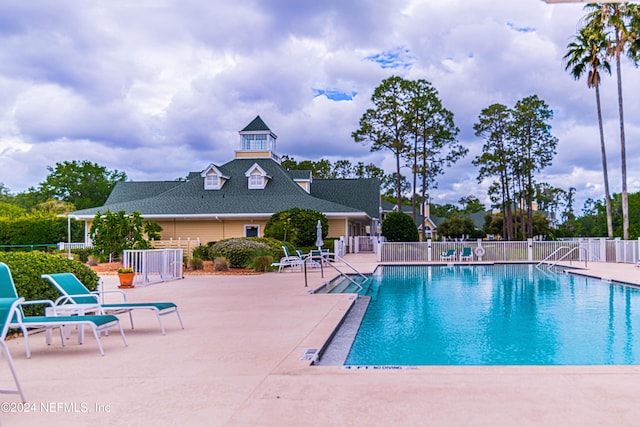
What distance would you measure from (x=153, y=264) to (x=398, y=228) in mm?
21576

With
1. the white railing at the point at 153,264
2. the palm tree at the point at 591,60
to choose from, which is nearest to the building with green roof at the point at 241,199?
the palm tree at the point at 591,60

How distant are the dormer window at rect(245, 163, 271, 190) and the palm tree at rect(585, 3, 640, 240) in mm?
→ 20653

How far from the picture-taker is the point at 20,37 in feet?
51.9

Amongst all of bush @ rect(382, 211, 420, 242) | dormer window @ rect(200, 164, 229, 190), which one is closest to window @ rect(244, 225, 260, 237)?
dormer window @ rect(200, 164, 229, 190)

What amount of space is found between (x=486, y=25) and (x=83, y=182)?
174 feet

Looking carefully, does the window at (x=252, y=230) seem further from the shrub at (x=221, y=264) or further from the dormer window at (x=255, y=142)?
the shrub at (x=221, y=264)

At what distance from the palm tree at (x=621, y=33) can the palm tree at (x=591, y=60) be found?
45 centimetres

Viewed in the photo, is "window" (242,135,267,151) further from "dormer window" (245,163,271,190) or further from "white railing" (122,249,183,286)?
"white railing" (122,249,183,286)

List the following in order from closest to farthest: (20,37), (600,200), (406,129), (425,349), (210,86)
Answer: (425,349), (20,37), (210,86), (406,129), (600,200)

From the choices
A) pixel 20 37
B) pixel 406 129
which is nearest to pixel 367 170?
pixel 406 129

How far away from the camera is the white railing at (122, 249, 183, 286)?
15993 mm

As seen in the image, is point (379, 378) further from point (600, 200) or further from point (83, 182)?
point (600, 200)

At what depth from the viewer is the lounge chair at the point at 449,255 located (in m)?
28.5

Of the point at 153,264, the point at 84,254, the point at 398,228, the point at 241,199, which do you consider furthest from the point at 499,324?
the point at 241,199
